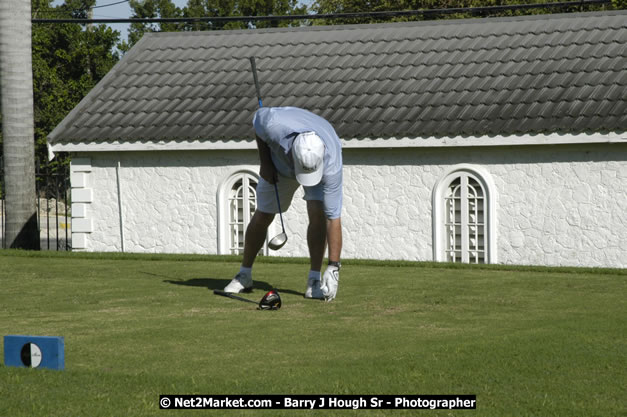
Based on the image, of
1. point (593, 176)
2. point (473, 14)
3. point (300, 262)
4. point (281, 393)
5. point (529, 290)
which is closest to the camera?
point (281, 393)

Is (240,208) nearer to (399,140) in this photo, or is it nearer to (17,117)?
(399,140)

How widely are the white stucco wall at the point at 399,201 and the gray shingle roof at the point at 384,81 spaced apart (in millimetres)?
500

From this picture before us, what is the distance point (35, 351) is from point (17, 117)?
1281 centimetres

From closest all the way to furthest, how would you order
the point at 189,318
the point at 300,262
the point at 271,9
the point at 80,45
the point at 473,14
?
the point at 189,318
the point at 300,262
the point at 473,14
the point at 80,45
the point at 271,9

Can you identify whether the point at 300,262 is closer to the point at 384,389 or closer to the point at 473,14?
the point at 384,389

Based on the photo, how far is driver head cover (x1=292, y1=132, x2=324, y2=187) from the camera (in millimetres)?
8922

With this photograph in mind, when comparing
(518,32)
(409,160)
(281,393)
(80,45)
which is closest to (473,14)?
(80,45)

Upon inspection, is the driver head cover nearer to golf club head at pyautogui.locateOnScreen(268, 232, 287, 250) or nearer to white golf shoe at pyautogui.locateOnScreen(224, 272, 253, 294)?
golf club head at pyautogui.locateOnScreen(268, 232, 287, 250)

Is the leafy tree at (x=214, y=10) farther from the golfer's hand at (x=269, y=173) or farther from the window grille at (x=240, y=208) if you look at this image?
the golfer's hand at (x=269, y=173)

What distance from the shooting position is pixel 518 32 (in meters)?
18.8

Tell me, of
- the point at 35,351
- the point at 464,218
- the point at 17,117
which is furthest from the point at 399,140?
the point at 35,351

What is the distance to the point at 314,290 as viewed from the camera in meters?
9.33

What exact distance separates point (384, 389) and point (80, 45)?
4125 cm

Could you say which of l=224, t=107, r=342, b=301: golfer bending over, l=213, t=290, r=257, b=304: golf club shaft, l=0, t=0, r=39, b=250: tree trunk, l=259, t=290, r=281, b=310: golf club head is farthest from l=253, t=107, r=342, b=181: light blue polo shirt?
l=0, t=0, r=39, b=250: tree trunk
